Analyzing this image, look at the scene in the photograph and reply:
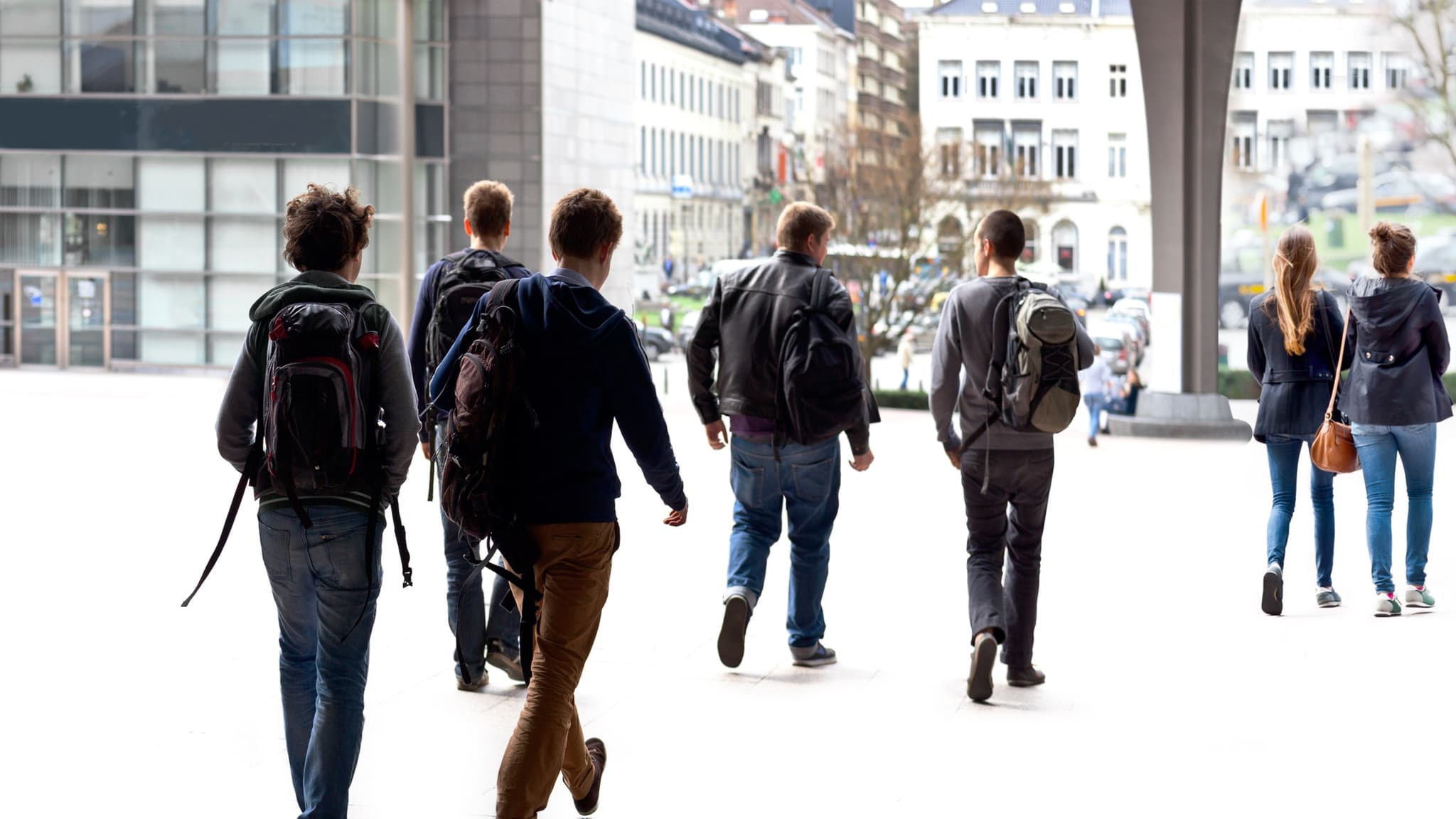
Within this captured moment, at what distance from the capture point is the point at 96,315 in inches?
1394

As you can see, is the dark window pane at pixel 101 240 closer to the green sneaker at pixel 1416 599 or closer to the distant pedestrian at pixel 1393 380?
the distant pedestrian at pixel 1393 380

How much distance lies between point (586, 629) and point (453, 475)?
0.56 metres

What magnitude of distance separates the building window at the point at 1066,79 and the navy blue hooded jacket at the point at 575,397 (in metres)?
50.3

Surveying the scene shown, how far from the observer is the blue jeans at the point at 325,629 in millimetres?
4434

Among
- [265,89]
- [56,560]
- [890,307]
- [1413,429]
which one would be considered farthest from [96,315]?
[1413,429]

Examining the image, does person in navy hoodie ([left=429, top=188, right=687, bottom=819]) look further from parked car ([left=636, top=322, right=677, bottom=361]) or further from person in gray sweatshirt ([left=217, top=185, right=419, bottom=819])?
parked car ([left=636, top=322, right=677, bottom=361])

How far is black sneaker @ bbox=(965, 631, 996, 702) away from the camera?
6.41 metres

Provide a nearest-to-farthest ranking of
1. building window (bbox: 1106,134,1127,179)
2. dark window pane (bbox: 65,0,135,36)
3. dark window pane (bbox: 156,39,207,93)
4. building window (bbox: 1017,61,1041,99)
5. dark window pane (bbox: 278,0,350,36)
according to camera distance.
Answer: dark window pane (bbox: 278,0,350,36) < dark window pane (bbox: 156,39,207,93) < dark window pane (bbox: 65,0,135,36) < building window (bbox: 1017,61,1041,99) < building window (bbox: 1106,134,1127,179)

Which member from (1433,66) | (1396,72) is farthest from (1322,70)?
(1433,66)

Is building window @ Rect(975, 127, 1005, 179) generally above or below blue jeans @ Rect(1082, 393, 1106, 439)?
above

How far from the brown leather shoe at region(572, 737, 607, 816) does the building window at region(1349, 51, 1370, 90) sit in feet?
107

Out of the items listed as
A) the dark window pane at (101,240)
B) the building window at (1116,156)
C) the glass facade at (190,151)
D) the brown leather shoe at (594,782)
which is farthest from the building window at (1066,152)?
the brown leather shoe at (594,782)

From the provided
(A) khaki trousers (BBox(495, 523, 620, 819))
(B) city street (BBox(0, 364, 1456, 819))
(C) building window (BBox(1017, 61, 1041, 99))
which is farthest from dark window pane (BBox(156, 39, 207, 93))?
(A) khaki trousers (BBox(495, 523, 620, 819))

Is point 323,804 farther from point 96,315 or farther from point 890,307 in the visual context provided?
point 96,315
